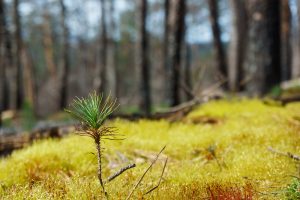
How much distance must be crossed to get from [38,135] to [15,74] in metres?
16.5

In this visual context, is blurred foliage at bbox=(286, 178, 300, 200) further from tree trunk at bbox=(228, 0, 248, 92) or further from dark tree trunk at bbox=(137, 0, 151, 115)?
tree trunk at bbox=(228, 0, 248, 92)

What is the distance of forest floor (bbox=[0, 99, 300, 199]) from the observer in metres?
2.41

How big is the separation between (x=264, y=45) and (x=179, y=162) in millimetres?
4961

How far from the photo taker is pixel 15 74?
20.8 m

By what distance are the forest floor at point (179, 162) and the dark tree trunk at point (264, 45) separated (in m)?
2.46

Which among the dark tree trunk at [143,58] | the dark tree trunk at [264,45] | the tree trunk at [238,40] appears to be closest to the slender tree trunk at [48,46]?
the dark tree trunk at [143,58]

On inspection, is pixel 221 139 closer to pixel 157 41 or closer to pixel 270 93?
pixel 270 93

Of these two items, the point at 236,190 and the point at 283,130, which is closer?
the point at 236,190

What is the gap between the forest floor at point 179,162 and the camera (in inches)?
95.0

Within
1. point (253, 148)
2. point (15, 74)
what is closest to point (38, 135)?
point (253, 148)

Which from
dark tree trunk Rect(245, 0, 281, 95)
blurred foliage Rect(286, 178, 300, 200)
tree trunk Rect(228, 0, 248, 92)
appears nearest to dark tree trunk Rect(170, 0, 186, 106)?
dark tree trunk Rect(245, 0, 281, 95)

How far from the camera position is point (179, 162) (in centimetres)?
349

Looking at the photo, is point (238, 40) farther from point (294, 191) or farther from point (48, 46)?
point (48, 46)

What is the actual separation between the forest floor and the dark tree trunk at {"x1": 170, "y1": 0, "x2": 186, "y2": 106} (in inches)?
182
